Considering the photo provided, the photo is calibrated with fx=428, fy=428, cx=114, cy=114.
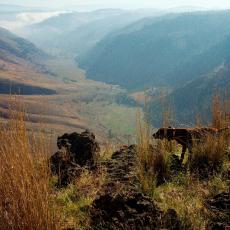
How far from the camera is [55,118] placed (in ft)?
506

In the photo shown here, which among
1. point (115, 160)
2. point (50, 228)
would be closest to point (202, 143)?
point (115, 160)

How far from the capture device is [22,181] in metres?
3.16

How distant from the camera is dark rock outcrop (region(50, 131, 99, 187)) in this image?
19.4 ft

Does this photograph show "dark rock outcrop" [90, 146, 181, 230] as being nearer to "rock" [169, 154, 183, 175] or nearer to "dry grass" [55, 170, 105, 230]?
"dry grass" [55, 170, 105, 230]

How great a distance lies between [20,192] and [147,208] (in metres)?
1.27

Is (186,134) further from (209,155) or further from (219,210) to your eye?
(219,210)

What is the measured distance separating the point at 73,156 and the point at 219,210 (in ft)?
10.2

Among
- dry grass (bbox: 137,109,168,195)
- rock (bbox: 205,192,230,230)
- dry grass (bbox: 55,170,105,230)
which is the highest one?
dry grass (bbox: 137,109,168,195)

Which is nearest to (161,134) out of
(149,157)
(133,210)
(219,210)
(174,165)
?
(174,165)

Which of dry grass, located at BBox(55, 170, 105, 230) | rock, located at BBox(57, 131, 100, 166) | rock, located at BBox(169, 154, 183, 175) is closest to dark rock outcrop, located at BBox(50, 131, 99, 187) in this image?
rock, located at BBox(57, 131, 100, 166)

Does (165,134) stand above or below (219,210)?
above

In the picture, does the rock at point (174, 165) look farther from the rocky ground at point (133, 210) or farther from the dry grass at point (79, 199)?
the dry grass at point (79, 199)

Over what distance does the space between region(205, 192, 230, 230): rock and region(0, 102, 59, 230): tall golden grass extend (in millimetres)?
1392

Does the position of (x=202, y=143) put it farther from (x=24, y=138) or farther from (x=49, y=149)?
(x=24, y=138)
